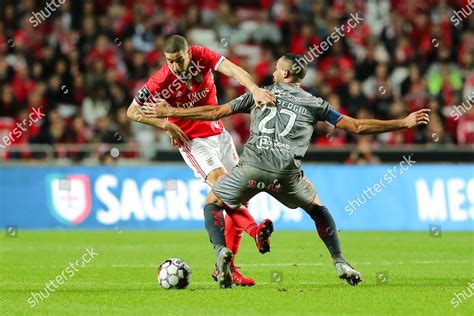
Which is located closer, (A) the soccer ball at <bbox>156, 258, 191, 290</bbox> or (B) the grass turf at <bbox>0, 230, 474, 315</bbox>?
(B) the grass turf at <bbox>0, 230, 474, 315</bbox>

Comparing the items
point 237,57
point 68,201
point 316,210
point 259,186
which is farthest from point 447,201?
point 259,186

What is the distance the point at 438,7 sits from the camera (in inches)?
1021

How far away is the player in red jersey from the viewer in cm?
1075

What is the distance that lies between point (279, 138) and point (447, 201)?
9.76 metres

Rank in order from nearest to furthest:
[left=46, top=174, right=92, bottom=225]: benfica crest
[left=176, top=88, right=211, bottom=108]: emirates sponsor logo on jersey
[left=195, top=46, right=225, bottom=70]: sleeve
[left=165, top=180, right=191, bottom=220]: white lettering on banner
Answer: [left=195, top=46, right=225, bottom=70]: sleeve, [left=176, top=88, right=211, bottom=108]: emirates sponsor logo on jersey, [left=46, top=174, right=92, bottom=225]: benfica crest, [left=165, top=180, right=191, bottom=220]: white lettering on banner

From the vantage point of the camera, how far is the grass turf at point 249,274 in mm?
8906

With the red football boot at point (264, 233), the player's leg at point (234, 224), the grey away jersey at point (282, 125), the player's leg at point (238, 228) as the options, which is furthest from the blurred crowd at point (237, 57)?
the red football boot at point (264, 233)

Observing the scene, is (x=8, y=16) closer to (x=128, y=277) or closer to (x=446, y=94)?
(x=446, y=94)

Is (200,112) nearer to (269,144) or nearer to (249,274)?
(269,144)

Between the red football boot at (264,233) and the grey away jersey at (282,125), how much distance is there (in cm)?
54

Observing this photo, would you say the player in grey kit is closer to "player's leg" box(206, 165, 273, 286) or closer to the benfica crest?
"player's leg" box(206, 165, 273, 286)

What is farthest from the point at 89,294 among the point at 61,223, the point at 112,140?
the point at 112,140

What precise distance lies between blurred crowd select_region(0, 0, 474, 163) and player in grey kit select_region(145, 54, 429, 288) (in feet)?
33.4

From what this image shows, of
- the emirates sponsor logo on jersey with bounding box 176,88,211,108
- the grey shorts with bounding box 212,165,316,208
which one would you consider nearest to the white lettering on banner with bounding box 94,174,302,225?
the emirates sponsor logo on jersey with bounding box 176,88,211,108
